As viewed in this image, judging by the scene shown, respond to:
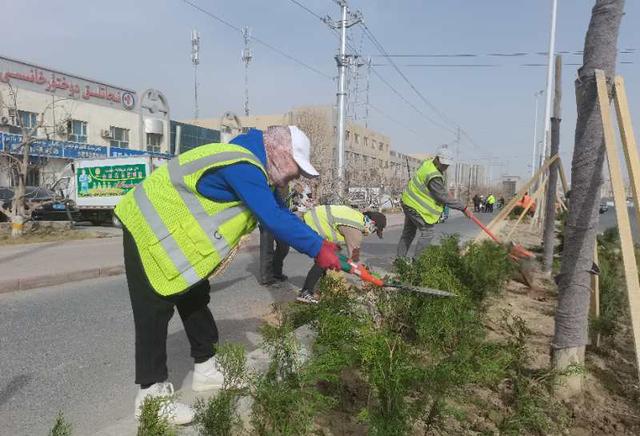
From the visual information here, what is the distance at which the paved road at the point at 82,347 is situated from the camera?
282 cm

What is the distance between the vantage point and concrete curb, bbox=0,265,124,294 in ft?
20.1

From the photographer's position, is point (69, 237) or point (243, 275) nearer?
point (243, 275)

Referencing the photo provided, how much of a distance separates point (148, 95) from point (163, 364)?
103ft

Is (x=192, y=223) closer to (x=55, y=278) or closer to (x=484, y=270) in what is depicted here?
(x=484, y=270)

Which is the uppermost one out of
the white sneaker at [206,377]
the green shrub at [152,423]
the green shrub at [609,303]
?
the green shrub at [152,423]

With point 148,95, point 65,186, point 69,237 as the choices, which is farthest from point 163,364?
point 148,95

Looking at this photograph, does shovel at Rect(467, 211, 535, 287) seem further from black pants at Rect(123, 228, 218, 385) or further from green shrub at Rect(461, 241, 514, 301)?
black pants at Rect(123, 228, 218, 385)

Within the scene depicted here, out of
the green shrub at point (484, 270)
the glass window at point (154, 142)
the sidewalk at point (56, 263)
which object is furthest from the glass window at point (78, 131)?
the green shrub at point (484, 270)

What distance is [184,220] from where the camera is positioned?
7.22 ft

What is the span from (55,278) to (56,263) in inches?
49.9

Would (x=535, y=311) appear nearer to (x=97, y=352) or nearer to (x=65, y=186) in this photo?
(x=97, y=352)

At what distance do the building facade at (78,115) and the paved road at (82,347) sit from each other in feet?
55.7

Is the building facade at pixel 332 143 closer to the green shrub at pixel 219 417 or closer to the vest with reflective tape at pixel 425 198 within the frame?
the vest with reflective tape at pixel 425 198

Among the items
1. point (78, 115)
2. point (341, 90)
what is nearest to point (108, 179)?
point (341, 90)
